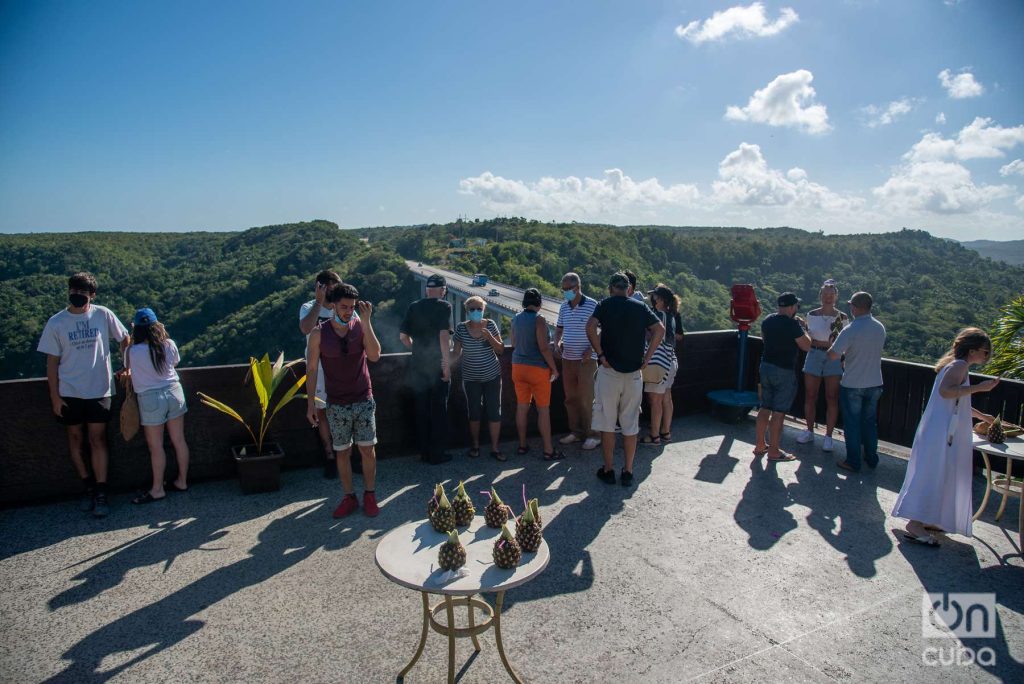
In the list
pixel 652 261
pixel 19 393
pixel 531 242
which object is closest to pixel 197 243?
pixel 531 242

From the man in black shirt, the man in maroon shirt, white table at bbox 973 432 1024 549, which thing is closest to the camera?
white table at bbox 973 432 1024 549

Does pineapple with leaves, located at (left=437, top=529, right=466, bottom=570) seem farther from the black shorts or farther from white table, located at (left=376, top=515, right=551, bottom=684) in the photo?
the black shorts

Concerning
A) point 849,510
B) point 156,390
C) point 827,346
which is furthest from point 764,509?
point 156,390

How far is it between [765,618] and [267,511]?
3.59 meters

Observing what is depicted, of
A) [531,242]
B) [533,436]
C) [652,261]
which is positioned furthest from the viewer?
[531,242]

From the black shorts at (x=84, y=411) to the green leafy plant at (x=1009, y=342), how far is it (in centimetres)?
915

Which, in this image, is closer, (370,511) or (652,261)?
(370,511)

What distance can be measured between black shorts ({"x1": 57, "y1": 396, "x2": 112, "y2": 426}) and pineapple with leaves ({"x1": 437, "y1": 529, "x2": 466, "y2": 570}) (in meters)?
3.53

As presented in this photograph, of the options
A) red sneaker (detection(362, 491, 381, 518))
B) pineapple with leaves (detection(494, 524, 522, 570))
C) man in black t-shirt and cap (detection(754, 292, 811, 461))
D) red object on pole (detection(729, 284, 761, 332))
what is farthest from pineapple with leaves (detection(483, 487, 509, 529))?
red object on pole (detection(729, 284, 761, 332))

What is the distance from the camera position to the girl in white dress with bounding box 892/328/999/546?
4141 millimetres

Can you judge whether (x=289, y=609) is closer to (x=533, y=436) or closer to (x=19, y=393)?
(x=19, y=393)

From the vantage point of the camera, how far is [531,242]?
89.4 m

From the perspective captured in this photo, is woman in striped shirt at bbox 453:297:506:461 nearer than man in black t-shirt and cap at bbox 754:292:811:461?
Yes

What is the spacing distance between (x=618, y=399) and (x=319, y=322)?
2622 millimetres
